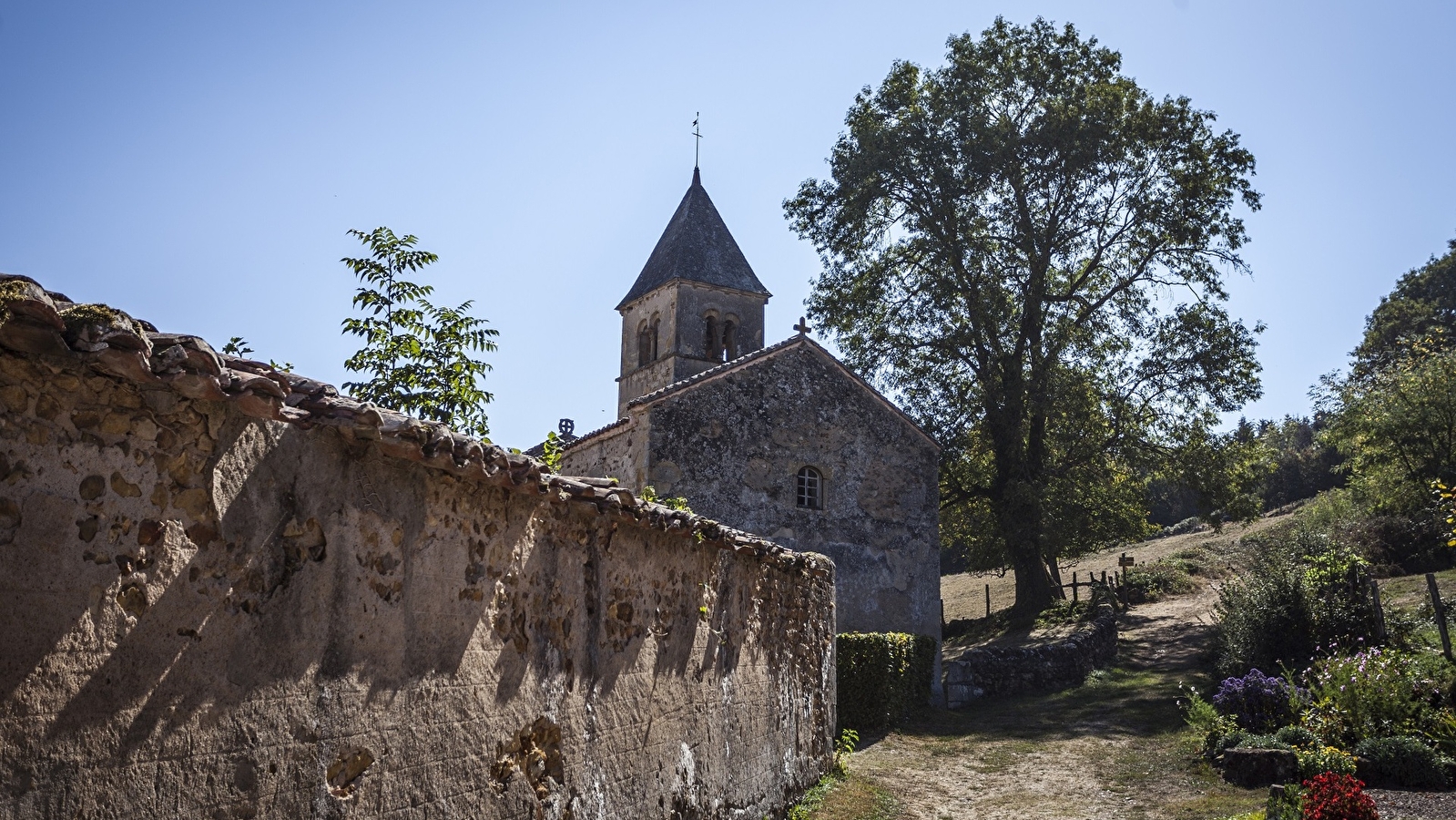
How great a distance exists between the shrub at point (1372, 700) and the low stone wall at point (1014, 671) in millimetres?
7832

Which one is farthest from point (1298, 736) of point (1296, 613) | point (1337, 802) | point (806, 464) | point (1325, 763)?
point (806, 464)

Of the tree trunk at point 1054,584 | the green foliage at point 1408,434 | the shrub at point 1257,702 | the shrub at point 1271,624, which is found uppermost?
the green foliage at point 1408,434

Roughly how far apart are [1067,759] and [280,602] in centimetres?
1253

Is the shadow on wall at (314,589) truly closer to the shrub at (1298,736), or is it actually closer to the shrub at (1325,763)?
the shrub at (1325,763)

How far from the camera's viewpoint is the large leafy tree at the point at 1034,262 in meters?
25.9

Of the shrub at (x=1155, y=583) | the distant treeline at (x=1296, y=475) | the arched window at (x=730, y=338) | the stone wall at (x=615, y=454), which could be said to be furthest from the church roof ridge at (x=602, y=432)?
the distant treeline at (x=1296, y=475)

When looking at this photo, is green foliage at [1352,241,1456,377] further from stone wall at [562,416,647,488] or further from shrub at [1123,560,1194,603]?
stone wall at [562,416,647,488]

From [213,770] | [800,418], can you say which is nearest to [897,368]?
[800,418]

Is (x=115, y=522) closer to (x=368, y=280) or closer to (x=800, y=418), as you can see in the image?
(x=368, y=280)

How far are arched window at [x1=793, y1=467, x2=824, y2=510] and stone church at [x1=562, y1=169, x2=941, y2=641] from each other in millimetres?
25

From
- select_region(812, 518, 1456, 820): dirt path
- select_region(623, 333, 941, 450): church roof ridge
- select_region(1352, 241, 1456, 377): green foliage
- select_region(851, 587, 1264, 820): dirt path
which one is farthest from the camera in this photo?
select_region(1352, 241, 1456, 377): green foliage

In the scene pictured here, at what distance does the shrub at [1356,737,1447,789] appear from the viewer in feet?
34.5

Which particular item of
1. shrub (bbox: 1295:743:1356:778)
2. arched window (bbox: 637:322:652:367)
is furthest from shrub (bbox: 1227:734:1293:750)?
arched window (bbox: 637:322:652:367)

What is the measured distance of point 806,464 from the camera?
67.1ft
